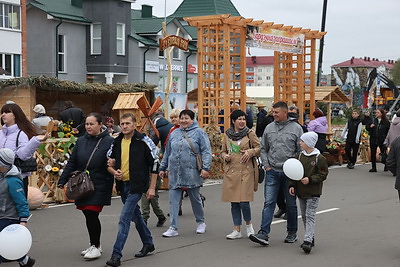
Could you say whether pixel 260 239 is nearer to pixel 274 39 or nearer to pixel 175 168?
pixel 175 168

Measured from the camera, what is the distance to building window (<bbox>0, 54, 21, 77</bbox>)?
115 ft

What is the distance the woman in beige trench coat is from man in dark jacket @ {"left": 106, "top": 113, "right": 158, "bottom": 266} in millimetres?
1461

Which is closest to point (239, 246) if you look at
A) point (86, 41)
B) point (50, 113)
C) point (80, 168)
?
point (80, 168)

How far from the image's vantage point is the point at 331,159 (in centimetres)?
1964

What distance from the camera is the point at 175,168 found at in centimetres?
924

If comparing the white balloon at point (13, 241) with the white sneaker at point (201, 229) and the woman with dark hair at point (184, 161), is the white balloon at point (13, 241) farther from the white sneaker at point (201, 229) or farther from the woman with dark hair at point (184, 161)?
the white sneaker at point (201, 229)

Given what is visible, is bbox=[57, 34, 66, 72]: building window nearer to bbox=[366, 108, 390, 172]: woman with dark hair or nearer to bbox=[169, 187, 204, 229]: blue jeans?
bbox=[366, 108, 390, 172]: woman with dark hair

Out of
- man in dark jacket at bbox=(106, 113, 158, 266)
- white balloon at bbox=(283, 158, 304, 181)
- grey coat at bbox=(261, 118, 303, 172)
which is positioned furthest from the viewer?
grey coat at bbox=(261, 118, 303, 172)

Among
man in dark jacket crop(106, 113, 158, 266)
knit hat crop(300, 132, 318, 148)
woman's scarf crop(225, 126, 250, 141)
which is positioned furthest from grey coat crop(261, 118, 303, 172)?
man in dark jacket crop(106, 113, 158, 266)

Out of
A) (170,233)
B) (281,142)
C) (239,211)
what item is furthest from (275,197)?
(170,233)

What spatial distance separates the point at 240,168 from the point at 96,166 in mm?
2171

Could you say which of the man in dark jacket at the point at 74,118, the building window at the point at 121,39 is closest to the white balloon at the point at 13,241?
the man in dark jacket at the point at 74,118

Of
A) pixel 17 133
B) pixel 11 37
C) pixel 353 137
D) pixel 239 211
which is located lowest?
pixel 239 211

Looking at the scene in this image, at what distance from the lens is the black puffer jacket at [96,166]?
7621 millimetres
